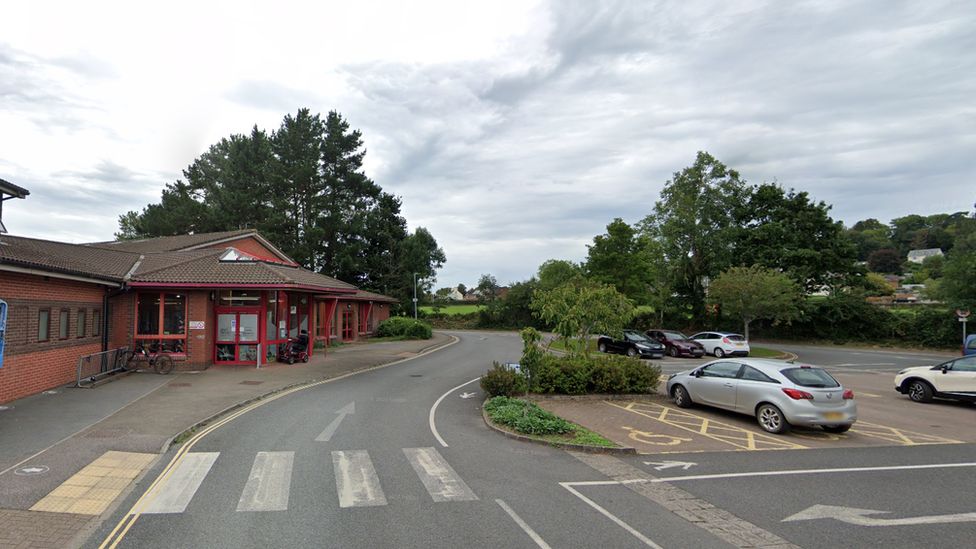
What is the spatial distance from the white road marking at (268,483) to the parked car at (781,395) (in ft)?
30.3

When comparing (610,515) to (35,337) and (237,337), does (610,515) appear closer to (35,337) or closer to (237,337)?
(35,337)

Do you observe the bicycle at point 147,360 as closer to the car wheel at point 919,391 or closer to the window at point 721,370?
the window at point 721,370

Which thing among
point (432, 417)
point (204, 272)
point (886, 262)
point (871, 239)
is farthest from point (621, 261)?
point (871, 239)

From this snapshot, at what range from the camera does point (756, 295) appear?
32125mm

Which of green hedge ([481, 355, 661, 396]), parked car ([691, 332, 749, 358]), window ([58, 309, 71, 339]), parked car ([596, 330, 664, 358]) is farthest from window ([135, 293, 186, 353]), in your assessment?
parked car ([691, 332, 749, 358])

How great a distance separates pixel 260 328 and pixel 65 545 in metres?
16.4

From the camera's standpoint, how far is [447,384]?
18.0 meters

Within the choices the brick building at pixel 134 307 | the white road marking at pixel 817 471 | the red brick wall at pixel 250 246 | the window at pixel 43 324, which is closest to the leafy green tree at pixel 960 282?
the white road marking at pixel 817 471

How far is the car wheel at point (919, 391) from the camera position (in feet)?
49.6

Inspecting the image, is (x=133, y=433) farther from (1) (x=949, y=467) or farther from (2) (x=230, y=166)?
(2) (x=230, y=166)

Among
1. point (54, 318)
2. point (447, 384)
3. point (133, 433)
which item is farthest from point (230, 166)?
point (133, 433)

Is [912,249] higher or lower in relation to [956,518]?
higher

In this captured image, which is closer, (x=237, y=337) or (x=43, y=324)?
(x=43, y=324)

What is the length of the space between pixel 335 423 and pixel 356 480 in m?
4.11
